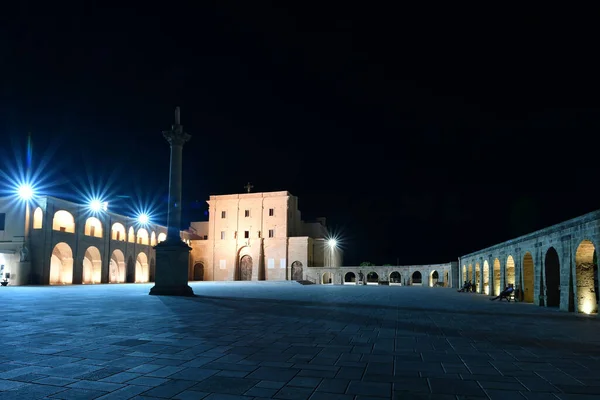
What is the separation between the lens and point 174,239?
814 inches

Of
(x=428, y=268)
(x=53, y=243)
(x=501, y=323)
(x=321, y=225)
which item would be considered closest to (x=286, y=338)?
(x=501, y=323)

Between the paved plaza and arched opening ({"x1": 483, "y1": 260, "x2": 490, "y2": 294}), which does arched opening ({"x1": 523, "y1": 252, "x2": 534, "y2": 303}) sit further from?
the paved plaza

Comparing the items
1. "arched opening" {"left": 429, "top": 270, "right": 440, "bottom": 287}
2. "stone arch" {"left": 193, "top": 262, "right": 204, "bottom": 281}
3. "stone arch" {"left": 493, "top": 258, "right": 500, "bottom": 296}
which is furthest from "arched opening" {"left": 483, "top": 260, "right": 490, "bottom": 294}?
"stone arch" {"left": 193, "top": 262, "right": 204, "bottom": 281}

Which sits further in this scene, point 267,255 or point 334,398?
point 267,255

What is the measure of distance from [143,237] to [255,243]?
14.5 metres

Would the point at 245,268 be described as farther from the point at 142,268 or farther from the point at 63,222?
the point at 63,222

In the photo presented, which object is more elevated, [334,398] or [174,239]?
[174,239]

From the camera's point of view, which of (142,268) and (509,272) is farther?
(142,268)

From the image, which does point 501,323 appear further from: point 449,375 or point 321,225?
point 321,225

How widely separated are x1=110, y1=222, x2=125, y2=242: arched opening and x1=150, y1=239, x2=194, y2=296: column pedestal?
27.7 metres

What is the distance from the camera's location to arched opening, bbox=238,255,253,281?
59.0m

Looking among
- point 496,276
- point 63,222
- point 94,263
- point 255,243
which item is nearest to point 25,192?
point 63,222

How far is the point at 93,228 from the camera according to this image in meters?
43.7

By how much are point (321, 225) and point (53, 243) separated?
3925 cm
